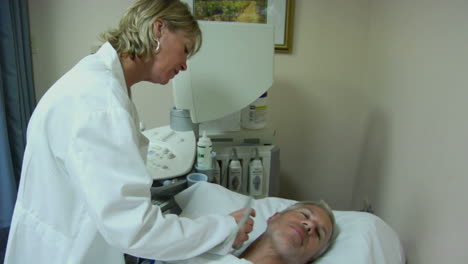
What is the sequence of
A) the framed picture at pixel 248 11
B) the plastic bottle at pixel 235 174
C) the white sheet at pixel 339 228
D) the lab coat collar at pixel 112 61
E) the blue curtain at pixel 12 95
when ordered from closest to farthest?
the lab coat collar at pixel 112 61 < the white sheet at pixel 339 228 < the plastic bottle at pixel 235 174 < the blue curtain at pixel 12 95 < the framed picture at pixel 248 11

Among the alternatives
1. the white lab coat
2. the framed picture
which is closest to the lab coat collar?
the white lab coat

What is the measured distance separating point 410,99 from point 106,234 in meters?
1.36

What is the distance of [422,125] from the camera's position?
4.56 feet

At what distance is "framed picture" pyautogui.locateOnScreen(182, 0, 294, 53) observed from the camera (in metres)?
1.97

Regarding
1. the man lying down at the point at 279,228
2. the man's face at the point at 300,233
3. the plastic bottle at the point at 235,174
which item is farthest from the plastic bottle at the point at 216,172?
the man's face at the point at 300,233

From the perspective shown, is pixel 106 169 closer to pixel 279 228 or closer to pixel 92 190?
pixel 92 190

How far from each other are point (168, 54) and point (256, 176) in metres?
0.79

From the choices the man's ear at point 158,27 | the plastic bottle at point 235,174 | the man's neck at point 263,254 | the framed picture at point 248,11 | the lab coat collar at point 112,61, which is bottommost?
the man's neck at point 263,254

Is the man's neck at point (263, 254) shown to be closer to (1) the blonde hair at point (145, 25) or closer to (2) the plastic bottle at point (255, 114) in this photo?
(2) the plastic bottle at point (255, 114)

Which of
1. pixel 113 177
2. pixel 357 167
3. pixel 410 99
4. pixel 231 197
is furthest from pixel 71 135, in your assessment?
pixel 357 167

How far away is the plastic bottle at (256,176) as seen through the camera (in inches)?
61.7

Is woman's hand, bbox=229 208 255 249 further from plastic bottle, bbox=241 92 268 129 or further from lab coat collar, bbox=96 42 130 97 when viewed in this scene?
plastic bottle, bbox=241 92 268 129

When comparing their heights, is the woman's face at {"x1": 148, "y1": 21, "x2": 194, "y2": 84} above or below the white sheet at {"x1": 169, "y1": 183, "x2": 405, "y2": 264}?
above

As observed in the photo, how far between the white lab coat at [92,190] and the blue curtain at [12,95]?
1154 millimetres
